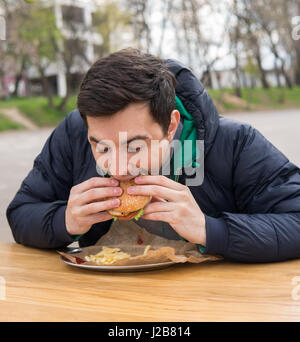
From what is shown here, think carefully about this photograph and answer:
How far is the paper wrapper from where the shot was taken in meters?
1.68

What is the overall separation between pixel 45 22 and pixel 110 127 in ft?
84.1

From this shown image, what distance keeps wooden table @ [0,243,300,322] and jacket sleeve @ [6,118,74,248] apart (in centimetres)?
19

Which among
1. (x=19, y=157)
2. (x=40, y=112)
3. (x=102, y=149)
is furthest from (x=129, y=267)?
(x=40, y=112)

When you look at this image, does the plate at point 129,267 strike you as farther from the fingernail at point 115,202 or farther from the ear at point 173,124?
the ear at point 173,124

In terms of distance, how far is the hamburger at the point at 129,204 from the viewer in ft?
5.58

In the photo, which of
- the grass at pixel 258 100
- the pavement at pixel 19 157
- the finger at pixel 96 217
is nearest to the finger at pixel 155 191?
the finger at pixel 96 217

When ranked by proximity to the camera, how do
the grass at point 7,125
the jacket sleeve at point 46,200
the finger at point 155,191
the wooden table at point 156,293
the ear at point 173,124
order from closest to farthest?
the wooden table at point 156,293, the finger at point 155,191, the ear at point 173,124, the jacket sleeve at point 46,200, the grass at point 7,125

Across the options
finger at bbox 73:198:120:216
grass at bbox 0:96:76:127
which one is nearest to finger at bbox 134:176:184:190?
finger at bbox 73:198:120:216

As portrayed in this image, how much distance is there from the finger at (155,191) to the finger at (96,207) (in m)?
0.08

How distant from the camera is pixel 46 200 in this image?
2.25 metres

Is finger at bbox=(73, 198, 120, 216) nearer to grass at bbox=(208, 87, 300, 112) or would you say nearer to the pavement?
the pavement

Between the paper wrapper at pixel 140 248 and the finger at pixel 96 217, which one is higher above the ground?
the finger at pixel 96 217
